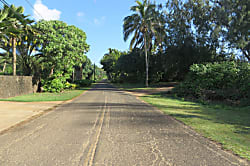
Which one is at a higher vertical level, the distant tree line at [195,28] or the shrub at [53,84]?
the distant tree line at [195,28]

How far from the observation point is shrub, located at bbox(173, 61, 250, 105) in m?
15.5

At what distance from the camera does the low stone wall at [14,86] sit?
16562 millimetres

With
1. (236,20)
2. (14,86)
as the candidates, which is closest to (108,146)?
(14,86)

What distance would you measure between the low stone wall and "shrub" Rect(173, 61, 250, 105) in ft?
55.2

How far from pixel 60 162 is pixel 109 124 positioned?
353 centimetres

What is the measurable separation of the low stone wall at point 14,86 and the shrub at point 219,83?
16.8 m

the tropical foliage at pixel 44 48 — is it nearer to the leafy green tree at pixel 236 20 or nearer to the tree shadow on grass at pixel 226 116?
the tree shadow on grass at pixel 226 116

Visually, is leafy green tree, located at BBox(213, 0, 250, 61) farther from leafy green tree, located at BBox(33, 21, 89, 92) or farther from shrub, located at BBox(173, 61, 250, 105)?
leafy green tree, located at BBox(33, 21, 89, 92)

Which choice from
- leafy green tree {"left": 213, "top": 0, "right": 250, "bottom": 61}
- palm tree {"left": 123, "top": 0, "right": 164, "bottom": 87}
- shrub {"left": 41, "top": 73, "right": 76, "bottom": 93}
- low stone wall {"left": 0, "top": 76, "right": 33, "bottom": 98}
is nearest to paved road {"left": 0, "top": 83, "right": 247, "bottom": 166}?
low stone wall {"left": 0, "top": 76, "right": 33, "bottom": 98}

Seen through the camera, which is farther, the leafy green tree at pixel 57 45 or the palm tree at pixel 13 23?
the leafy green tree at pixel 57 45

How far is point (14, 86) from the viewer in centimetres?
1853

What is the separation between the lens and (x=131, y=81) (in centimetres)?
5669

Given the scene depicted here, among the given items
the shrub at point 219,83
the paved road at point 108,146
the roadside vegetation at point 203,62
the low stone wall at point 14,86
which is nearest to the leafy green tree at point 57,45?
the low stone wall at point 14,86

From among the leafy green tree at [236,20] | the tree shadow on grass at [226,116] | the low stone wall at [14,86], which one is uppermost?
the leafy green tree at [236,20]
